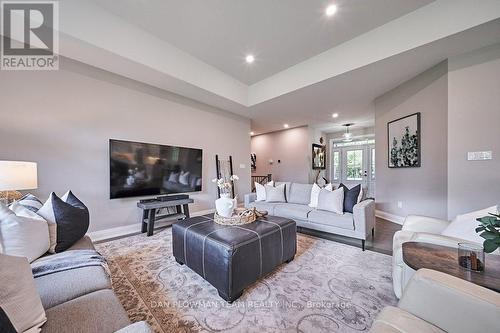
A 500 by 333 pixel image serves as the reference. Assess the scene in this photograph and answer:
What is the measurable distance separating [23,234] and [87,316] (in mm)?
861

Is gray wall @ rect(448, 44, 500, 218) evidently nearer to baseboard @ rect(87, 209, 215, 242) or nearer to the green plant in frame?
the green plant in frame

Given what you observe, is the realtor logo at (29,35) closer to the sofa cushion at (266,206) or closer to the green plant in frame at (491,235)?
the sofa cushion at (266,206)

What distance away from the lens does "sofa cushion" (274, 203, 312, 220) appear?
3207 mm

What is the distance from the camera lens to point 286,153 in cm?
760

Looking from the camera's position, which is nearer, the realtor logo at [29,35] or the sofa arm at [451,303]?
the sofa arm at [451,303]

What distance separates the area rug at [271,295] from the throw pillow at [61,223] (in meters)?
0.62

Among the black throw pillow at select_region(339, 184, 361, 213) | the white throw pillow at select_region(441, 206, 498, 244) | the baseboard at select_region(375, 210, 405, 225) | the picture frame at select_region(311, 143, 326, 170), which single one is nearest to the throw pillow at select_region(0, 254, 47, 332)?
the white throw pillow at select_region(441, 206, 498, 244)

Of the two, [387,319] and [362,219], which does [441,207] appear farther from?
[387,319]

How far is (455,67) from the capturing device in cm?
276

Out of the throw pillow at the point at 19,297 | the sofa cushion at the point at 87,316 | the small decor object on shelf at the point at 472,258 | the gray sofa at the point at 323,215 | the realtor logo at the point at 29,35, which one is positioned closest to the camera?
the throw pillow at the point at 19,297

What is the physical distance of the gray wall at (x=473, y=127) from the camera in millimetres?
2486

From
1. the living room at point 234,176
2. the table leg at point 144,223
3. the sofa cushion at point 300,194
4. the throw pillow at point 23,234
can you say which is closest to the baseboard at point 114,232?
the living room at point 234,176

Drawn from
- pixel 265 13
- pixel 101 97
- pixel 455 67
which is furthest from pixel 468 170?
pixel 101 97

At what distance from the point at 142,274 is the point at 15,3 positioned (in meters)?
3.41
